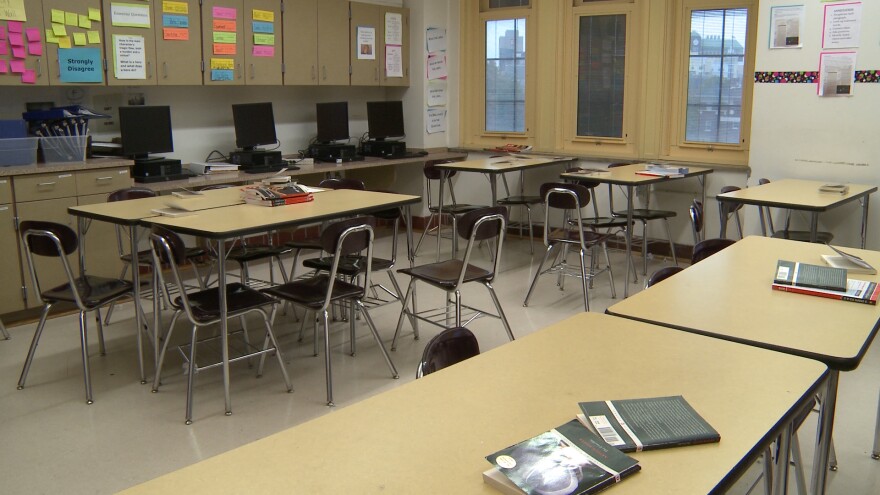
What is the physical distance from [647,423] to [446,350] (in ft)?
2.43

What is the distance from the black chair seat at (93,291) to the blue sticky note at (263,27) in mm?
2933

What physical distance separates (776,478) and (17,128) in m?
4.76

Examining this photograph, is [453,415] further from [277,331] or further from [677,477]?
[277,331]

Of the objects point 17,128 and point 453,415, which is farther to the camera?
point 17,128

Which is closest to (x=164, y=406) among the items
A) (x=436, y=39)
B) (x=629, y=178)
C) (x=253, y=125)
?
(x=253, y=125)

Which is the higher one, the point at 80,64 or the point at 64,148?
the point at 80,64

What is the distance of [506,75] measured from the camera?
7.76 m

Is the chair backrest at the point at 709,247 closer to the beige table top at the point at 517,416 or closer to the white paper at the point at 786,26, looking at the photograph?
the beige table top at the point at 517,416

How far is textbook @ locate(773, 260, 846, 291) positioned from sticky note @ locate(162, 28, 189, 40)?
15.2ft

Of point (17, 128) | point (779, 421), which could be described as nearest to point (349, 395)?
point (779, 421)

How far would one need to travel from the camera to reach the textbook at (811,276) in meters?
2.53

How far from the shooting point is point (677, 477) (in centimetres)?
137

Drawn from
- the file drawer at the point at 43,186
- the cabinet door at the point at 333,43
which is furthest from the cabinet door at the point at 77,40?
the cabinet door at the point at 333,43

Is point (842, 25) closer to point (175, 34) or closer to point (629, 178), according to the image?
point (629, 178)
